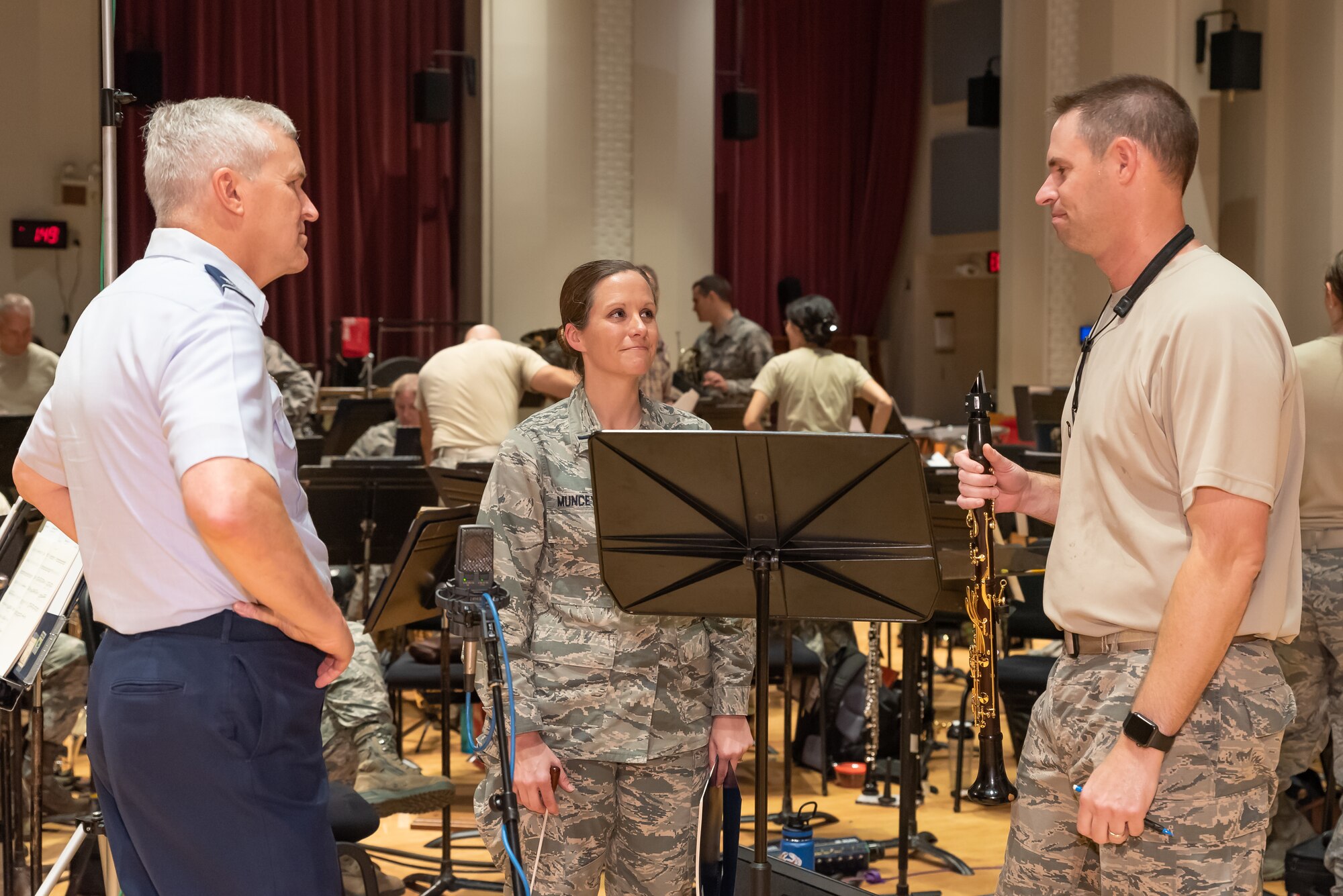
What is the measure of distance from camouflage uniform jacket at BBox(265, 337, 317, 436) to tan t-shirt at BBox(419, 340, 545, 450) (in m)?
2.58

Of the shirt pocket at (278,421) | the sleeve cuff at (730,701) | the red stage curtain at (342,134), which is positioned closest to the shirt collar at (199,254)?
the shirt pocket at (278,421)

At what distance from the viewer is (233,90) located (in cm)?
1369

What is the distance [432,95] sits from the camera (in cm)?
1326

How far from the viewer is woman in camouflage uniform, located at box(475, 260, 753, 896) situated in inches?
108

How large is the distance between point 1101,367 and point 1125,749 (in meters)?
0.64

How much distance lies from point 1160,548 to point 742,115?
13.2 m

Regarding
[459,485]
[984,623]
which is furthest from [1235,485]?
[459,485]

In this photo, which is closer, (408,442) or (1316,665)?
(1316,665)

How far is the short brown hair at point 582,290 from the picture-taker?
9.73 feet

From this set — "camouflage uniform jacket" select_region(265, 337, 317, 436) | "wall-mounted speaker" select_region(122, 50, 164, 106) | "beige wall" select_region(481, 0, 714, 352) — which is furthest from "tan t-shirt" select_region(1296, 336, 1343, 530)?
"wall-mounted speaker" select_region(122, 50, 164, 106)

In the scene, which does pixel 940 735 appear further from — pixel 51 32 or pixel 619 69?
pixel 619 69

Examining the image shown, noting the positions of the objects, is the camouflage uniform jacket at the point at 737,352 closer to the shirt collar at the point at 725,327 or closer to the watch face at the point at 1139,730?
the shirt collar at the point at 725,327

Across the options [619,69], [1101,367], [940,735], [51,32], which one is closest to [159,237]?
[1101,367]

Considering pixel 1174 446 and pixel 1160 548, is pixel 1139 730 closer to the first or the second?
pixel 1160 548
